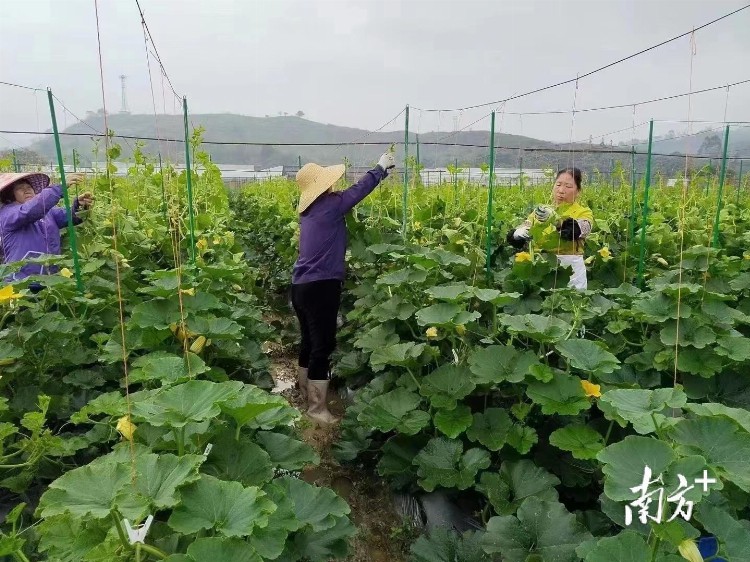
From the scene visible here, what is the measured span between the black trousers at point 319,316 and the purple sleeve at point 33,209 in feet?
5.11

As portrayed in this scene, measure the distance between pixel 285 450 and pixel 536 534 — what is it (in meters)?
0.82

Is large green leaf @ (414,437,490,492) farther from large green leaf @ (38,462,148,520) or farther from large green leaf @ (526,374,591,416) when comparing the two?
large green leaf @ (38,462,148,520)

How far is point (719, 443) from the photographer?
1.58 metres

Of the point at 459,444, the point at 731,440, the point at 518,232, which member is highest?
the point at 518,232

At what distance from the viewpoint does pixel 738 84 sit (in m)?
5.03

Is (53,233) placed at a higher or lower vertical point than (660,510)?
higher

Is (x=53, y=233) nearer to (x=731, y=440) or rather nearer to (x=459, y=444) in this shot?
(x=459, y=444)

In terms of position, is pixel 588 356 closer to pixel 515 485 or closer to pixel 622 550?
pixel 515 485

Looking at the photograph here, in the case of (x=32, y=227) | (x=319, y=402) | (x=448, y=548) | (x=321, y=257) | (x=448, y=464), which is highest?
(x=32, y=227)

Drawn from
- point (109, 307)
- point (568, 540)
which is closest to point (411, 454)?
point (568, 540)

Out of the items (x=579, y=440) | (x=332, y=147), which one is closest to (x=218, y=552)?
(x=579, y=440)

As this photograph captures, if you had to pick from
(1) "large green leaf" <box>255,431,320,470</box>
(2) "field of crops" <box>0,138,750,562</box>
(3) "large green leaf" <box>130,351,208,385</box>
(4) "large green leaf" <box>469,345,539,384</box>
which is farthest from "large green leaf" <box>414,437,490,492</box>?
(3) "large green leaf" <box>130,351,208,385</box>

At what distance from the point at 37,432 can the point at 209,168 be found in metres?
3.95

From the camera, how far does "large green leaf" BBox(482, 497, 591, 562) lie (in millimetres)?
1757
